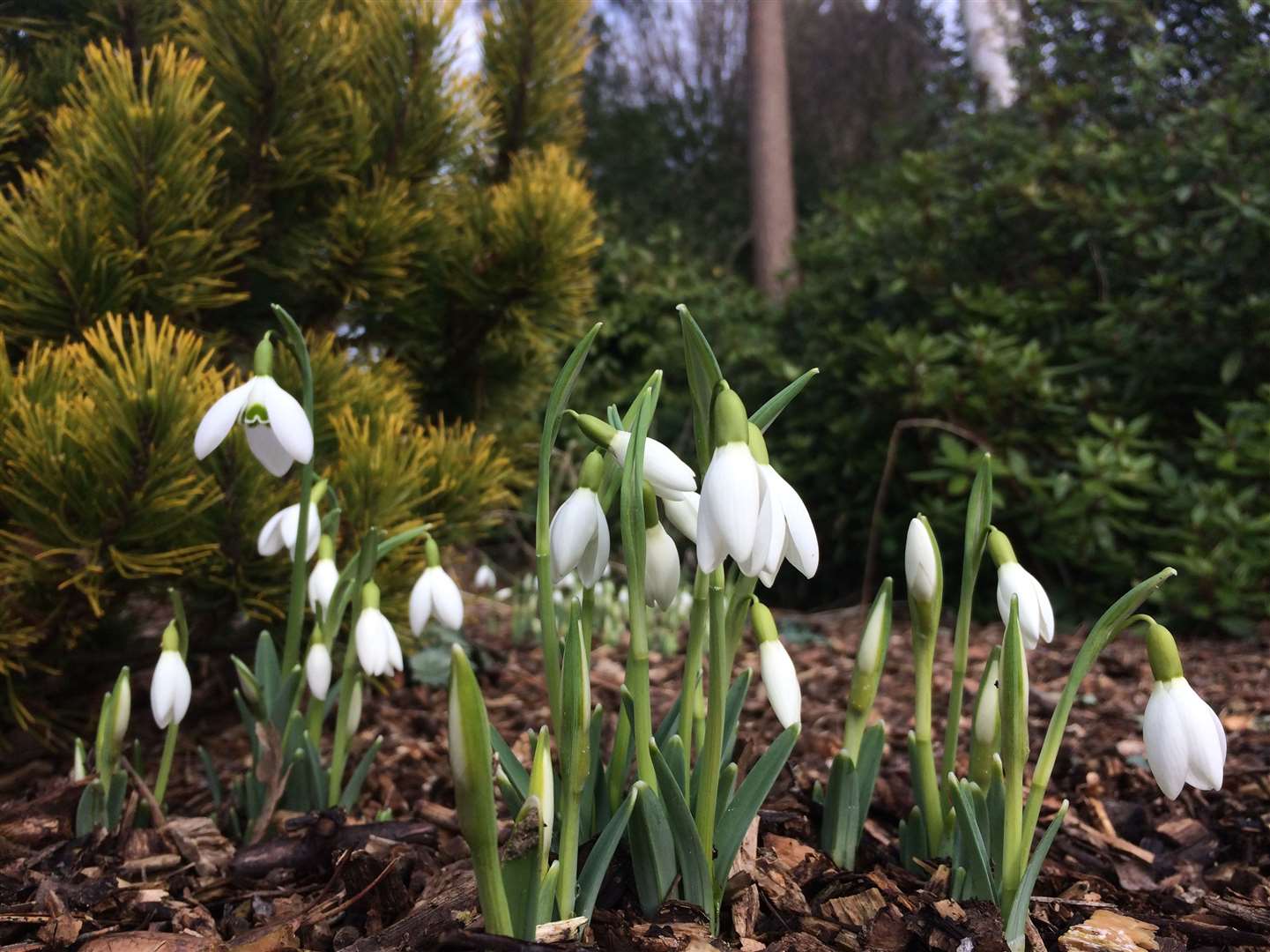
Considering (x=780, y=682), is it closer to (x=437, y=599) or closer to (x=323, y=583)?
(x=437, y=599)

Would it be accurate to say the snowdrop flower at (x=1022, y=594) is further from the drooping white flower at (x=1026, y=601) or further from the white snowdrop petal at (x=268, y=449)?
the white snowdrop petal at (x=268, y=449)

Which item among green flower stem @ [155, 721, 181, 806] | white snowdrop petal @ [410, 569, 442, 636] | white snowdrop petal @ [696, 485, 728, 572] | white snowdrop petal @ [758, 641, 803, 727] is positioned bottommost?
green flower stem @ [155, 721, 181, 806]

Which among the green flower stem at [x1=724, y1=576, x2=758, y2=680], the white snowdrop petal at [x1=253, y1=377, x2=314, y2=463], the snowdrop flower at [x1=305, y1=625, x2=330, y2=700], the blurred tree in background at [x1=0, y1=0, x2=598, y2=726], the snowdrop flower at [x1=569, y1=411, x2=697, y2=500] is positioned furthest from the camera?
the blurred tree in background at [x1=0, y1=0, x2=598, y2=726]

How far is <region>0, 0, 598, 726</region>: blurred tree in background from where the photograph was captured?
1.85 metres

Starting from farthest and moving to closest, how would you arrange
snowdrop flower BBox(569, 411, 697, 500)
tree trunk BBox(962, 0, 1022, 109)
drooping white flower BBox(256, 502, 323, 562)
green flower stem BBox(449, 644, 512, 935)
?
1. tree trunk BBox(962, 0, 1022, 109)
2. drooping white flower BBox(256, 502, 323, 562)
3. snowdrop flower BBox(569, 411, 697, 500)
4. green flower stem BBox(449, 644, 512, 935)

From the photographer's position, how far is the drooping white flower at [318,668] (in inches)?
62.3

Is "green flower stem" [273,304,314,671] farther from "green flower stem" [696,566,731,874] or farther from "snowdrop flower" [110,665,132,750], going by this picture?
"green flower stem" [696,566,731,874]

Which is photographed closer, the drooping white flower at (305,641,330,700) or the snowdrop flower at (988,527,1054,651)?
the snowdrop flower at (988,527,1054,651)

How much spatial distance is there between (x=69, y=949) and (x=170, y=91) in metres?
1.69

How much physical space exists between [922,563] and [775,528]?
0.40m

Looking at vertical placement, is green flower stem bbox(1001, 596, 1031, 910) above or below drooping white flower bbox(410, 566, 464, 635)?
below

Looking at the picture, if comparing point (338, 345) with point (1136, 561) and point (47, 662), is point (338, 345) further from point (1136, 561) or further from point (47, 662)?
point (1136, 561)

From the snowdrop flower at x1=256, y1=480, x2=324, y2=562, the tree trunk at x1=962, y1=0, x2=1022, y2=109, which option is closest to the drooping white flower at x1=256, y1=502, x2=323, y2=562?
the snowdrop flower at x1=256, y1=480, x2=324, y2=562

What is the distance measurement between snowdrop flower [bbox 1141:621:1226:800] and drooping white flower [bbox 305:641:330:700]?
119 centimetres
